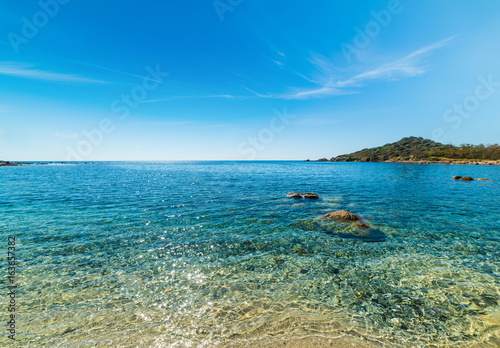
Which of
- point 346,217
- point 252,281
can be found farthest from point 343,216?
point 252,281

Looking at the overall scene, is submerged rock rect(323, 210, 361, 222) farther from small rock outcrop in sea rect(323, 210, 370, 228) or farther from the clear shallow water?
the clear shallow water

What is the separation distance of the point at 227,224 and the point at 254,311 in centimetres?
1078

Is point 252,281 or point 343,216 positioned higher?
point 343,216

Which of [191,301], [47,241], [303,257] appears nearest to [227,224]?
[303,257]

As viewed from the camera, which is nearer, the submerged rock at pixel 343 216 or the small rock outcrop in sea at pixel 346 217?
the small rock outcrop in sea at pixel 346 217

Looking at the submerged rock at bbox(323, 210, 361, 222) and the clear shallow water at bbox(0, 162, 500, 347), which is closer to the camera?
the clear shallow water at bbox(0, 162, 500, 347)

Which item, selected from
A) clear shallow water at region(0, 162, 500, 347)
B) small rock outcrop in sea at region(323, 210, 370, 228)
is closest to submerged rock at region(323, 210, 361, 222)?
small rock outcrop in sea at region(323, 210, 370, 228)

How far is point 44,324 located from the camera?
23.9ft

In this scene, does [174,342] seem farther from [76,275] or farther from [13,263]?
[13,263]

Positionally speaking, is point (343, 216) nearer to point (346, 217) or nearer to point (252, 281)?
point (346, 217)

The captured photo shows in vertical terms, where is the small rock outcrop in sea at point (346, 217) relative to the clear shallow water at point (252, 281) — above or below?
above

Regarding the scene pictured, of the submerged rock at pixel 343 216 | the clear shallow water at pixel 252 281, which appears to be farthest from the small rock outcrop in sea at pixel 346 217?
the clear shallow water at pixel 252 281

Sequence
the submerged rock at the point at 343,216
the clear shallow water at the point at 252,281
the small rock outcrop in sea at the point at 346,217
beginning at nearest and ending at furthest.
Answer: the clear shallow water at the point at 252,281 → the small rock outcrop in sea at the point at 346,217 → the submerged rock at the point at 343,216

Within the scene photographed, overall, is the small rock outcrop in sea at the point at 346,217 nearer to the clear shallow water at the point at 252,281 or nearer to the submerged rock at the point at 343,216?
the submerged rock at the point at 343,216
